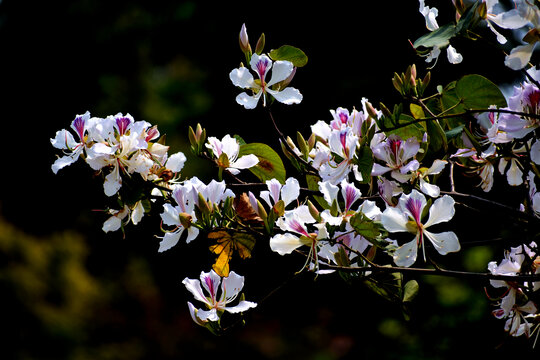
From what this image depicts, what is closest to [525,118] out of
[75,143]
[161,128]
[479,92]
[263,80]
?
[479,92]

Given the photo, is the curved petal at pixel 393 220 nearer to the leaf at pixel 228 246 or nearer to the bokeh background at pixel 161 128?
the leaf at pixel 228 246

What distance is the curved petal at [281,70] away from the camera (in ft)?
2.32

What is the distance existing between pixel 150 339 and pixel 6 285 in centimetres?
108

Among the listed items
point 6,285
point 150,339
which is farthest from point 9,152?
point 150,339

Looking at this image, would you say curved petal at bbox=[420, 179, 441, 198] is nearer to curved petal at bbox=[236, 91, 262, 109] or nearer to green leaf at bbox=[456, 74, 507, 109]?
green leaf at bbox=[456, 74, 507, 109]

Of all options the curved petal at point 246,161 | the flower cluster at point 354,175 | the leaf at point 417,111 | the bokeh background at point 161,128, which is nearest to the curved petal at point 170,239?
the flower cluster at point 354,175

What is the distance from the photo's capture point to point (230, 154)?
0.73m

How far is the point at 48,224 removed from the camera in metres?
4.95

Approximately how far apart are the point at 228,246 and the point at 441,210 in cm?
24

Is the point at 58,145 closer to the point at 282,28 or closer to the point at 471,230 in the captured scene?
the point at 471,230

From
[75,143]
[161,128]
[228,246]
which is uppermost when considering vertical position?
[75,143]

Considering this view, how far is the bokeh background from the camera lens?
10.0 feet

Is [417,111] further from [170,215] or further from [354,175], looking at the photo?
[170,215]

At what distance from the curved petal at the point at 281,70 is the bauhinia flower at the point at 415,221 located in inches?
8.2
